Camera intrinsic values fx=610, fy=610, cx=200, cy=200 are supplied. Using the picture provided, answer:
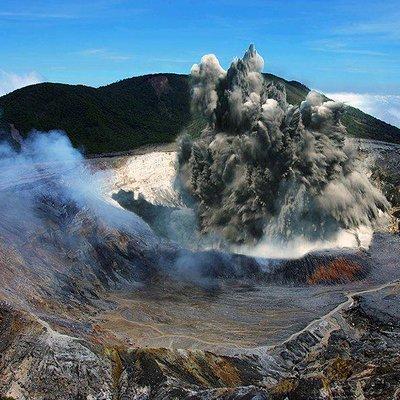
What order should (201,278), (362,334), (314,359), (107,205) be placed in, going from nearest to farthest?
1. (314,359)
2. (362,334)
3. (201,278)
4. (107,205)

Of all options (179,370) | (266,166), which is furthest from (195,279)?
(179,370)

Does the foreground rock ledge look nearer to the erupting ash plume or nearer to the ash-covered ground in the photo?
the ash-covered ground

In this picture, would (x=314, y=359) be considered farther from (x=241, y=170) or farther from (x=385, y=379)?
(x=241, y=170)

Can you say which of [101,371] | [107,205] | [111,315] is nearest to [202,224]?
[107,205]

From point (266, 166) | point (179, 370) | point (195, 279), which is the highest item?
point (266, 166)

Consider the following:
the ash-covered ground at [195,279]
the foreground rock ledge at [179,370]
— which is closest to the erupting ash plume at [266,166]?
the ash-covered ground at [195,279]

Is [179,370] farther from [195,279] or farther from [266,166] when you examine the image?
[266,166]

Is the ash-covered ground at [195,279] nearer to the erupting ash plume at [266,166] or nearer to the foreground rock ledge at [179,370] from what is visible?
the foreground rock ledge at [179,370]

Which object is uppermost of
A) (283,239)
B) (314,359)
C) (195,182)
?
(195,182)
